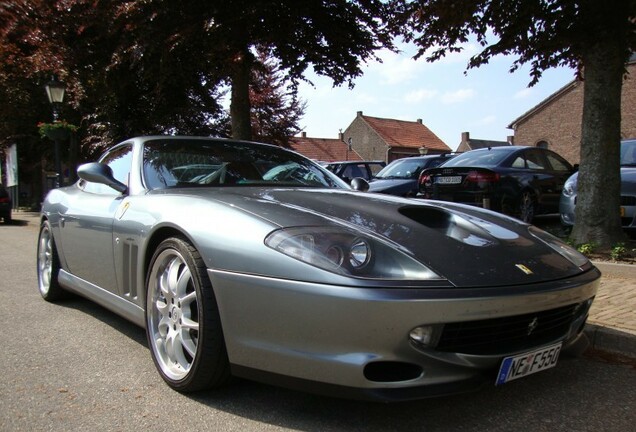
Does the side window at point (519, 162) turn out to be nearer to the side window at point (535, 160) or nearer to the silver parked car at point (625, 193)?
the side window at point (535, 160)

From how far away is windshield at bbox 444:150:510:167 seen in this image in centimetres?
834

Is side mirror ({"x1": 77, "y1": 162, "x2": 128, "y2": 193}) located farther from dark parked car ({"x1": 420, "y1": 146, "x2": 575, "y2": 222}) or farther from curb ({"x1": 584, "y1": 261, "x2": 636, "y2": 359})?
dark parked car ({"x1": 420, "y1": 146, "x2": 575, "y2": 222})

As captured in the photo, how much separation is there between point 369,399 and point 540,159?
7.81 metres

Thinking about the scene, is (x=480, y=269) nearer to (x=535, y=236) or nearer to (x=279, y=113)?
(x=535, y=236)

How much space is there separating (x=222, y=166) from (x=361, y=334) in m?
1.89

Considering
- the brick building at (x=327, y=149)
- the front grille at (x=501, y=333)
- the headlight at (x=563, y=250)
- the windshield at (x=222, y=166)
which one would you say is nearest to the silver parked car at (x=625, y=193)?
the headlight at (x=563, y=250)

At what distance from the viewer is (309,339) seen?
2.05 metres

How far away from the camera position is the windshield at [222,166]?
331 cm

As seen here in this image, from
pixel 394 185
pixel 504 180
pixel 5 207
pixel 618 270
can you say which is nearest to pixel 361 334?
pixel 618 270

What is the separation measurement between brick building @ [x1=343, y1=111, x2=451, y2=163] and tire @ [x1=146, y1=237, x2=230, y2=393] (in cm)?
5295

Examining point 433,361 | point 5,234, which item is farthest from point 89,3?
point 433,361

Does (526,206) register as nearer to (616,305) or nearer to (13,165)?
(616,305)

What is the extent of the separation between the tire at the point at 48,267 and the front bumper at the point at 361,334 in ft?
9.13

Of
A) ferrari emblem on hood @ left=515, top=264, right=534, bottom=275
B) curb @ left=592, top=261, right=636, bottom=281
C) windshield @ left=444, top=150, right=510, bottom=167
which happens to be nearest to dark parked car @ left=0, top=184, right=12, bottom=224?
windshield @ left=444, top=150, right=510, bottom=167
